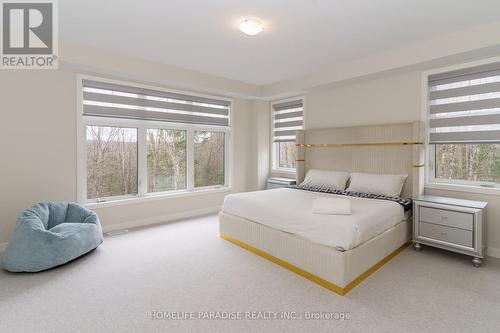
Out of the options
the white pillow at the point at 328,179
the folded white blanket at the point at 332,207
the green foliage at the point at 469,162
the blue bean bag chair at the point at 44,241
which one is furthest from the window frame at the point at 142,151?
the green foliage at the point at 469,162

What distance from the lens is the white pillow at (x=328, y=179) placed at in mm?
4074

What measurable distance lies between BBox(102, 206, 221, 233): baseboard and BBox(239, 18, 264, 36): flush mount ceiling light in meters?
3.26

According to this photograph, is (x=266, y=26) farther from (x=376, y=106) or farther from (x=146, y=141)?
(x=146, y=141)

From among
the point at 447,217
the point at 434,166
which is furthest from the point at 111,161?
the point at 434,166

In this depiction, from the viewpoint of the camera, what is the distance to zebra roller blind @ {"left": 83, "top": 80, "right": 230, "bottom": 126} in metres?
3.71

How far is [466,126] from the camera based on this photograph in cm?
322

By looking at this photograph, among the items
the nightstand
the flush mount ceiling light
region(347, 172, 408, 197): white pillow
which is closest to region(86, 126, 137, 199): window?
the flush mount ceiling light

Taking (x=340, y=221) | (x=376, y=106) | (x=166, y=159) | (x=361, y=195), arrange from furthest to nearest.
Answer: (x=166, y=159)
(x=376, y=106)
(x=361, y=195)
(x=340, y=221)

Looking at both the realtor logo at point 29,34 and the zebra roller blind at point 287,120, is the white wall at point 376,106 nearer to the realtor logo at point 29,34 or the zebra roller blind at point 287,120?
the zebra roller blind at point 287,120

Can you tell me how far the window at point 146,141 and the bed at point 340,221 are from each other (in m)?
1.62

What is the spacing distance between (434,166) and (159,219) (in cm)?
436

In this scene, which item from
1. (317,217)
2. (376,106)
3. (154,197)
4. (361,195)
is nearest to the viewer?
(317,217)

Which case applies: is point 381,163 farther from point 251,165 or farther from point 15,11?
point 15,11

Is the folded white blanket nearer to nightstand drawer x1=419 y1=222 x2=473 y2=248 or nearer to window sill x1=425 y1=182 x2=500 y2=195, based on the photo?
nightstand drawer x1=419 y1=222 x2=473 y2=248
